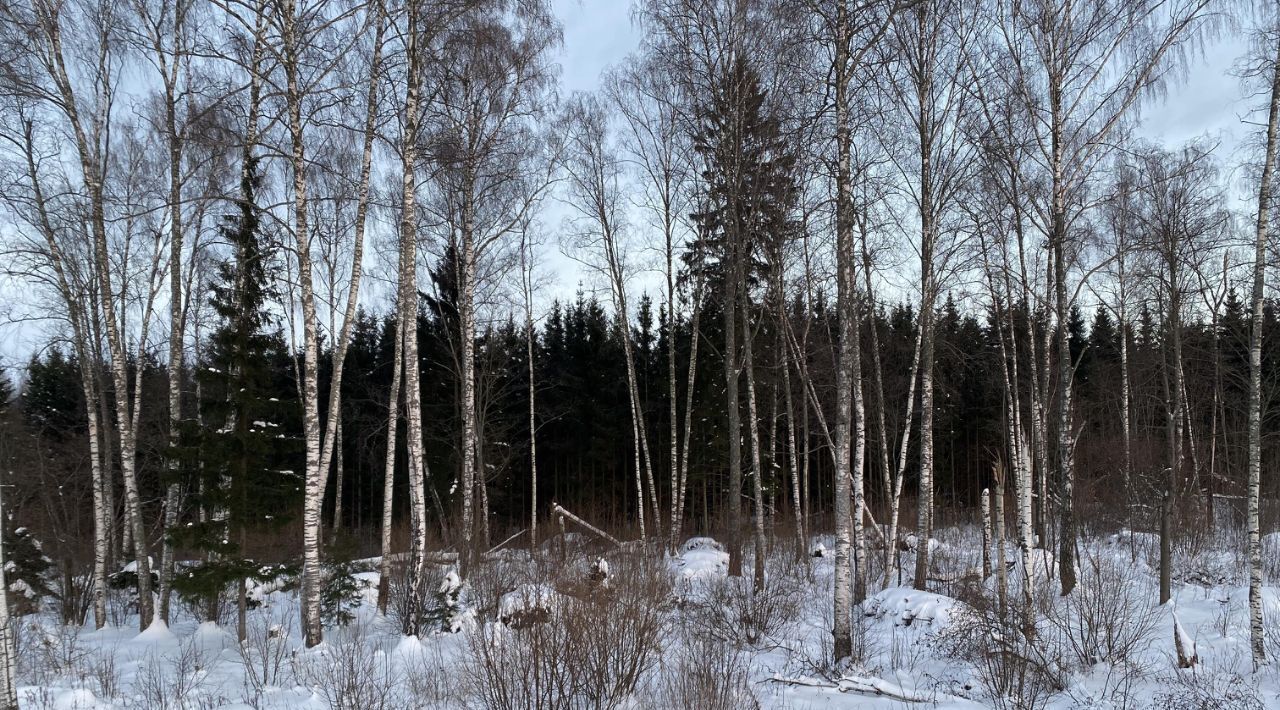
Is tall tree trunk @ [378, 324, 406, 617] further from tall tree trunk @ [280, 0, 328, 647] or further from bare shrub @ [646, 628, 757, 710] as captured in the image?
bare shrub @ [646, 628, 757, 710]

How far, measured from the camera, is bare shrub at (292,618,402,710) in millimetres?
5551

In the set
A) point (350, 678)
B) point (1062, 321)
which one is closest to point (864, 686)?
point (350, 678)

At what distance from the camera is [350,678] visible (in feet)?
18.5

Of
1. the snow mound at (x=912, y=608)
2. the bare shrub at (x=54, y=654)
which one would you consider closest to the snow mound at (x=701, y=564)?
the snow mound at (x=912, y=608)

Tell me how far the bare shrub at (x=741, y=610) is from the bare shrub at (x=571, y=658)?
2.63 metres

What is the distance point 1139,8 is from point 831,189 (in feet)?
14.9

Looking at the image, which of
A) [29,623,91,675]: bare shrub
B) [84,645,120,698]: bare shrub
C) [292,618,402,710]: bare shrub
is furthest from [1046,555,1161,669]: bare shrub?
[29,623,91,675]: bare shrub

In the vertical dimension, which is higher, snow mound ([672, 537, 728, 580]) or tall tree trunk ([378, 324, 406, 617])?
tall tree trunk ([378, 324, 406, 617])

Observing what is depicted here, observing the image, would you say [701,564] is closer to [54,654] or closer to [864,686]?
[864,686]

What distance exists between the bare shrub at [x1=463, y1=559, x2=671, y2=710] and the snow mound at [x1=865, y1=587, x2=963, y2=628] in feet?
14.5

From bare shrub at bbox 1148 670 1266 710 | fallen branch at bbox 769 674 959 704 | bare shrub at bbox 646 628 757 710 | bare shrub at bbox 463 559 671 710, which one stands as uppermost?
bare shrub at bbox 463 559 671 710

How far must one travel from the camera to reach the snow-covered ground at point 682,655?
17.1ft

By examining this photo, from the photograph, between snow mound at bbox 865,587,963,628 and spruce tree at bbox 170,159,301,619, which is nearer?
Answer: snow mound at bbox 865,587,963,628

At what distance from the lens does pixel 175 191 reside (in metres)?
10.2
